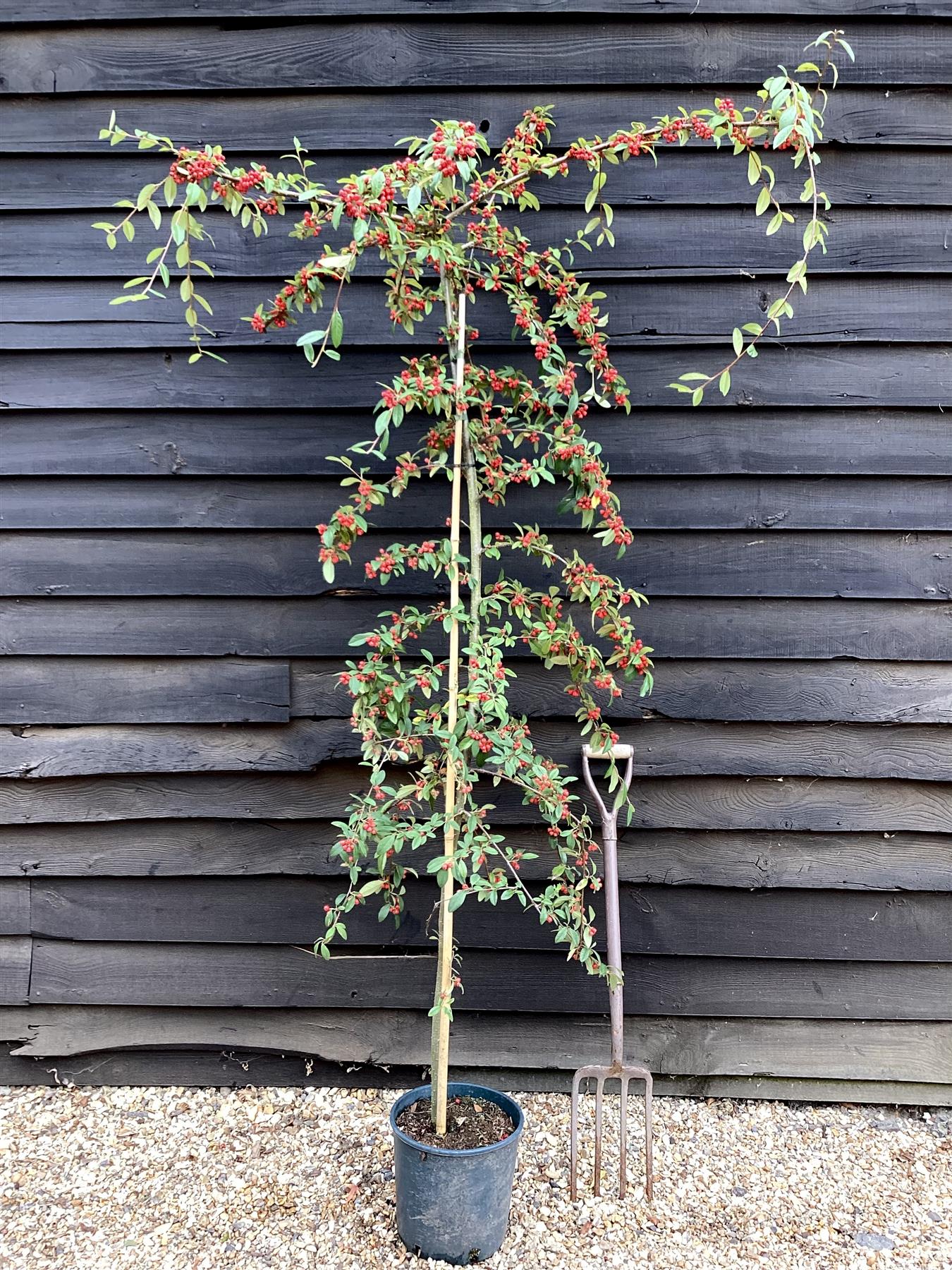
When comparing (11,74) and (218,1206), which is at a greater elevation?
(11,74)

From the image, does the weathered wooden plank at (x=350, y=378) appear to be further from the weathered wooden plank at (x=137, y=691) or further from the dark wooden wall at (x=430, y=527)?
the weathered wooden plank at (x=137, y=691)

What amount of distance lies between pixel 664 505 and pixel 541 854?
94 cm

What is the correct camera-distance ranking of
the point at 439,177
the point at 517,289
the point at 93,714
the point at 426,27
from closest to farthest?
the point at 439,177
the point at 517,289
the point at 426,27
the point at 93,714

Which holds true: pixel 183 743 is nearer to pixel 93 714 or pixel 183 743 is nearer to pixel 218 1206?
pixel 93 714

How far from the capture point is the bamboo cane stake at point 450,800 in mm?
1603

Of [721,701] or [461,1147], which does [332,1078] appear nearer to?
[461,1147]

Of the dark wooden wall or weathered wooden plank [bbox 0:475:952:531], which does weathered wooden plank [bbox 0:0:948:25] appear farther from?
weathered wooden plank [bbox 0:475:952:531]

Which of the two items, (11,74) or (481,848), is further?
(11,74)

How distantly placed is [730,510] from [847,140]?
0.92 m

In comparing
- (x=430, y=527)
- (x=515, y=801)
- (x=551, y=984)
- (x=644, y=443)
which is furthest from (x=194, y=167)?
(x=551, y=984)

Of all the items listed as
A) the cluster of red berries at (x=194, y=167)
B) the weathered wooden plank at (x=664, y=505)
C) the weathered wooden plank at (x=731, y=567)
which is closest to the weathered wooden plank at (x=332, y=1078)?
the weathered wooden plank at (x=731, y=567)

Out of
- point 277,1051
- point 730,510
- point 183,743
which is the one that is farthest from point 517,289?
point 277,1051

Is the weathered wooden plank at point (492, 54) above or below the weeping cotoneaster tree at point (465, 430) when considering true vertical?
above

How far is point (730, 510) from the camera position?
2098 mm
